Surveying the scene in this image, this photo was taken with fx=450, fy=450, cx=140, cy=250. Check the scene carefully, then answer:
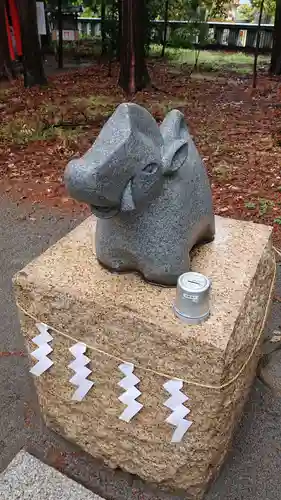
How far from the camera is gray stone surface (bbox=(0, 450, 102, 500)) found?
1.86 m

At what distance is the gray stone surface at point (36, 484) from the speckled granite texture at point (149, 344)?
0.58 ft

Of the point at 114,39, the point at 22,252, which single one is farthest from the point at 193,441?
the point at 114,39

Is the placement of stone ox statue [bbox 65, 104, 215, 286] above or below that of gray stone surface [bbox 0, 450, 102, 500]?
above

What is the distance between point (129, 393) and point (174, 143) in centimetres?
94

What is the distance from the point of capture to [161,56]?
12.2m

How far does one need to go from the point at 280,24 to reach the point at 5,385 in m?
9.13

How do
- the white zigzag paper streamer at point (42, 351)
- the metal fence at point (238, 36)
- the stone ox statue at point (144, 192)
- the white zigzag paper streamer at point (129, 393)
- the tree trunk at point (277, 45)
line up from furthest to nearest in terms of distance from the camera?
1. the metal fence at point (238, 36)
2. the tree trunk at point (277, 45)
3. the white zigzag paper streamer at point (42, 351)
4. the white zigzag paper streamer at point (129, 393)
5. the stone ox statue at point (144, 192)

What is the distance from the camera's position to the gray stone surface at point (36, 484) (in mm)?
1855

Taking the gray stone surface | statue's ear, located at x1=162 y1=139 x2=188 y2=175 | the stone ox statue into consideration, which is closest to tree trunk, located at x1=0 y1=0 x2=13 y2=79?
the stone ox statue

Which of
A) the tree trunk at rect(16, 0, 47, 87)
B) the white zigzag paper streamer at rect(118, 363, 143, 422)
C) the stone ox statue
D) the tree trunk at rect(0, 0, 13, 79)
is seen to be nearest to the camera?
the stone ox statue

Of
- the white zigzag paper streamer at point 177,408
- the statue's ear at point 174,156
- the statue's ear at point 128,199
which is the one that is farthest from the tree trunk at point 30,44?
the white zigzag paper streamer at point 177,408

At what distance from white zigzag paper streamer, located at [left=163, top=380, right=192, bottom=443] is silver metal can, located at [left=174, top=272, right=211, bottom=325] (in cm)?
24

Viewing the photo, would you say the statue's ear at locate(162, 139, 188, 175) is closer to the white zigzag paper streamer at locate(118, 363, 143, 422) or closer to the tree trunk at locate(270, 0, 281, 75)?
the white zigzag paper streamer at locate(118, 363, 143, 422)

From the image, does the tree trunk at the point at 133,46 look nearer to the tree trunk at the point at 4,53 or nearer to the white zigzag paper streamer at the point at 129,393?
the tree trunk at the point at 4,53
